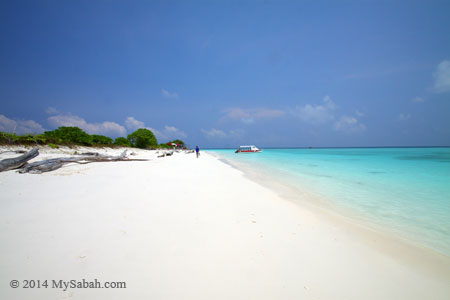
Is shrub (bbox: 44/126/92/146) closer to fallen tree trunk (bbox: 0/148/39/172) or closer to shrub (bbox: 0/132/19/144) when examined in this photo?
shrub (bbox: 0/132/19/144)

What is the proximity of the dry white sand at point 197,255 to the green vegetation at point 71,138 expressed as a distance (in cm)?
2277

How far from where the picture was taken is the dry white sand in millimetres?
1694

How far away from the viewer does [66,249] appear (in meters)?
2.13

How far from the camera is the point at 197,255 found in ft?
7.15

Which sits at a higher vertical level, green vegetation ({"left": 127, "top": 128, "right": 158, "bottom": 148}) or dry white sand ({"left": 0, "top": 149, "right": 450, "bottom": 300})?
green vegetation ({"left": 127, "top": 128, "right": 158, "bottom": 148})

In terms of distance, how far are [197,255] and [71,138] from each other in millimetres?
36957

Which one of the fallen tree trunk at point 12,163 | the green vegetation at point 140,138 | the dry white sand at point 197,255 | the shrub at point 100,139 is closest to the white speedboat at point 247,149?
the green vegetation at point 140,138

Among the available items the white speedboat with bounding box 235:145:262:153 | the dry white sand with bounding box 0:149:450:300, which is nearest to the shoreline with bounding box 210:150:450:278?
the dry white sand with bounding box 0:149:450:300

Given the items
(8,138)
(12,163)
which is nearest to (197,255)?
(12,163)

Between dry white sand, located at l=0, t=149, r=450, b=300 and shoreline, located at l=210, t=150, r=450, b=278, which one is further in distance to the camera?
shoreline, located at l=210, t=150, r=450, b=278

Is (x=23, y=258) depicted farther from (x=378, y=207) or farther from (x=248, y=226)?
(x=378, y=207)

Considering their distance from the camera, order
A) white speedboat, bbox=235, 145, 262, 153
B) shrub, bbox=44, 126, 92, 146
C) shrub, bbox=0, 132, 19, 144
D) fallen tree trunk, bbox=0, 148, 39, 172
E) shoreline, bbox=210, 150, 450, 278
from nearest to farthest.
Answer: shoreline, bbox=210, 150, 450, 278, fallen tree trunk, bbox=0, 148, 39, 172, shrub, bbox=0, 132, 19, 144, shrub, bbox=44, 126, 92, 146, white speedboat, bbox=235, 145, 262, 153

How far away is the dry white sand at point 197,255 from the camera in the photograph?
1.69m

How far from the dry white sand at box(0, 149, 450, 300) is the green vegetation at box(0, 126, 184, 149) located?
22.8 m
